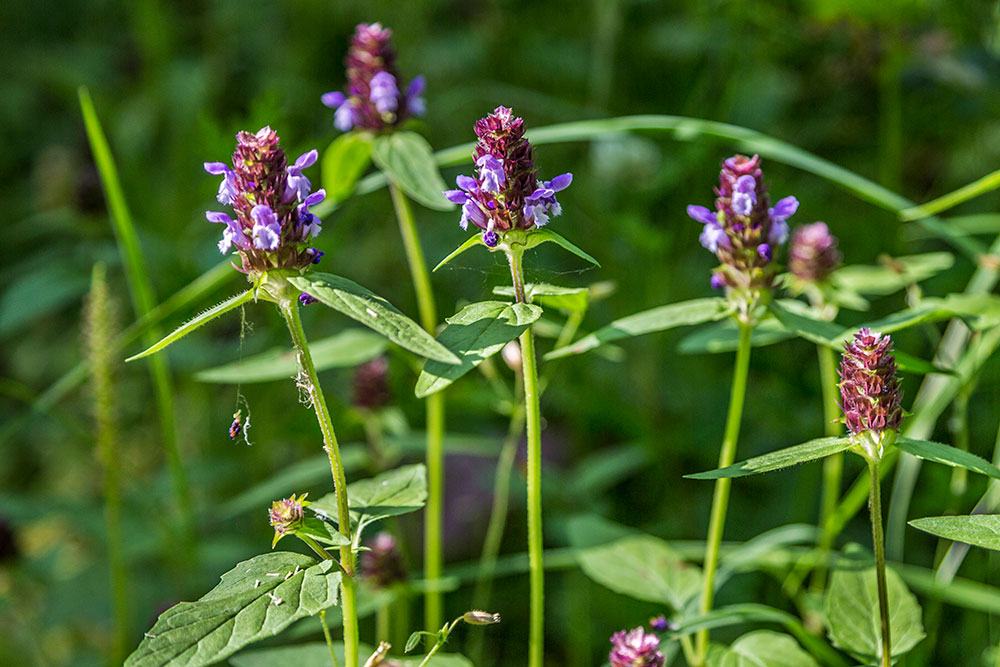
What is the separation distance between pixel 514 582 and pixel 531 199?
4.63 feet

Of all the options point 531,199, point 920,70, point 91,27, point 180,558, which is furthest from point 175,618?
point 91,27

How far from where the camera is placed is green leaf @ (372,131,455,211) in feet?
4.61

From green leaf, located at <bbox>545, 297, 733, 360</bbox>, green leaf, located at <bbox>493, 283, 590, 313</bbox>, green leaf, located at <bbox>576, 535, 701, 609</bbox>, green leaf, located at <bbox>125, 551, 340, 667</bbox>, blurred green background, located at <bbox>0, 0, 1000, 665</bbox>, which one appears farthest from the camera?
blurred green background, located at <bbox>0, 0, 1000, 665</bbox>

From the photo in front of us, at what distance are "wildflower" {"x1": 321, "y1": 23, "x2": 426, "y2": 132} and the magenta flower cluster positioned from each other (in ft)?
2.92

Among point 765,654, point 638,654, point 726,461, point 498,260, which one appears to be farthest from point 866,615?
point 498,260

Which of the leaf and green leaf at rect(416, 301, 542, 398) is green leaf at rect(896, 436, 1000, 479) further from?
the leaf

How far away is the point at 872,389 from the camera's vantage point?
100 centimetres

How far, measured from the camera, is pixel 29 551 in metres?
2.68

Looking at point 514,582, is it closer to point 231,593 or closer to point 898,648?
point 898,648

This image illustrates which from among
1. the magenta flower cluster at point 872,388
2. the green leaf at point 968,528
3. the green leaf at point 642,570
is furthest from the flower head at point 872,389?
the green leaf at point 642,570

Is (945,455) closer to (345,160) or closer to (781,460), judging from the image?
(781,460)

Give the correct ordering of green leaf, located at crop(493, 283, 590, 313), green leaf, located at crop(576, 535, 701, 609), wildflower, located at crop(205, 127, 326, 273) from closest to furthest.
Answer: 1. wildflower, located at crop(205, 127, 326, 273)
2. green leaf, located at crop(493, 283, 590, 313)
3. green leaf, located at crop(576, 535, 701, 609)

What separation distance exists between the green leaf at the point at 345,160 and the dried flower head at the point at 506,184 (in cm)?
58

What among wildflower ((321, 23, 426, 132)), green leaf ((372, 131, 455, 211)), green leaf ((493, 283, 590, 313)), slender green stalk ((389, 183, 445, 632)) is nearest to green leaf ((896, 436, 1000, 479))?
green leaf ((493, 283, 590, 313))
